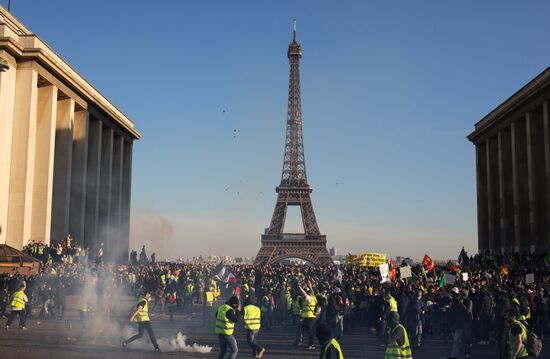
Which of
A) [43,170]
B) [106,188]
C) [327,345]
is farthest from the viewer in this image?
[106,188]

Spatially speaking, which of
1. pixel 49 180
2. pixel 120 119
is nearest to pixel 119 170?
pixel 120 119

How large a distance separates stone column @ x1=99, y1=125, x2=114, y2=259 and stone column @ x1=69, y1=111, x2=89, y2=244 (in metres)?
6.53

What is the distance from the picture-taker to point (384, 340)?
1077 cm

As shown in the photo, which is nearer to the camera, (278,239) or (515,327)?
(515,327)

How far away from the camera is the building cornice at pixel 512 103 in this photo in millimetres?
45088

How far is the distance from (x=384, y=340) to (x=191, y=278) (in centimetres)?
2210

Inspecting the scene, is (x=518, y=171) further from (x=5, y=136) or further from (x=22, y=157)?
(x=5, y=136)

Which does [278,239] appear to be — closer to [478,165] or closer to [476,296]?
[478,165]

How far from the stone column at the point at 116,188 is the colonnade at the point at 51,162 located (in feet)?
1.56

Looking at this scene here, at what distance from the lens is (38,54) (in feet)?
137

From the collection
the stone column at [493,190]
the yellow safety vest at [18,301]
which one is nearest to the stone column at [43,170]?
the yellow safety vest at [18,301]

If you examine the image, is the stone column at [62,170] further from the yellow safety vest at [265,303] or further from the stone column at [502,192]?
the stone column at [502,192]

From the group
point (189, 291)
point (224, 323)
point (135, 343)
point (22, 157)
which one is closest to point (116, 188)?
point (22, 157)

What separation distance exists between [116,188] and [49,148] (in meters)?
21.1
